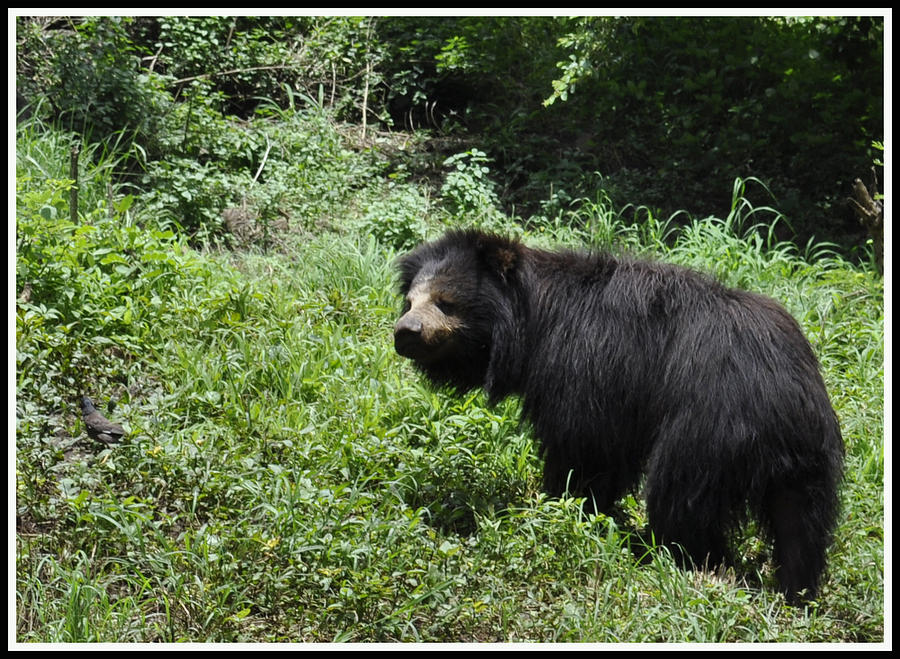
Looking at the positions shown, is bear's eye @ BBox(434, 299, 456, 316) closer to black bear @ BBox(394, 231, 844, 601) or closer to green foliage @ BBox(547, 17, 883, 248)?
black bear @ BBox(394, 231, 844, 601)

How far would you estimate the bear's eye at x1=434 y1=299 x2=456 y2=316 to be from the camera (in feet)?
15.4

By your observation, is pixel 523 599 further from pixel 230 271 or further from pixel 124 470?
pixel 230 271

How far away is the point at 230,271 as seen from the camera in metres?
6.81

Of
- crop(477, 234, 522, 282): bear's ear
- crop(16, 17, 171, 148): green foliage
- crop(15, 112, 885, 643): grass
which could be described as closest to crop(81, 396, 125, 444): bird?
crop(15, 112, 885, 643): grass

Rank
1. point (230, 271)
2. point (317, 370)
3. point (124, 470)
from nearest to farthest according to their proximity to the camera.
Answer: point (124, 470) → point (317, 370) → point (230, 271)

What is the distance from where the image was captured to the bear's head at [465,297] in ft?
15.3

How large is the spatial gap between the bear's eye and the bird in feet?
5.85

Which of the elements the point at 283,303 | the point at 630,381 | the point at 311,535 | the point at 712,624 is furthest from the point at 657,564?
the point at 283,303

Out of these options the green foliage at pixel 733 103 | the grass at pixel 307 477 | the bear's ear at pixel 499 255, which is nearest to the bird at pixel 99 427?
the grass at pixel 307 477

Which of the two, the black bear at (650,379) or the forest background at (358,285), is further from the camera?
the black bear at (650,379)

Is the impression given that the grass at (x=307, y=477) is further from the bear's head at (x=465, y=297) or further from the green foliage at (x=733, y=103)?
the green foliage at (x=733, y=103)

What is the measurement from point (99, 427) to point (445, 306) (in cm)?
194

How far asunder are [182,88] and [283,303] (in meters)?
4.36

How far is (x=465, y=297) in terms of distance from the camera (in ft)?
15.5
